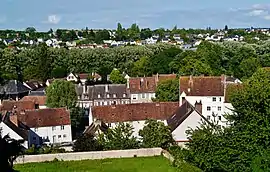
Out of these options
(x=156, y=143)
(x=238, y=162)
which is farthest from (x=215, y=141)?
(x=156, y=143)

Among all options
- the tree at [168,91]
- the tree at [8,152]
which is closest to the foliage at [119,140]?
the tree at [168,91]

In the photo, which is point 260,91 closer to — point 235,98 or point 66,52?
point 235,98

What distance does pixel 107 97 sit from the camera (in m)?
63.9

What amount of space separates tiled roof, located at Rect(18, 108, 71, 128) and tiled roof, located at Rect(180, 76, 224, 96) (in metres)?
11.4

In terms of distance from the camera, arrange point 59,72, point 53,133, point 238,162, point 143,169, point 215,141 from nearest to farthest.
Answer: point 238,162 < point 215,141 < point 143,169 < point 53,133 < point 59,72

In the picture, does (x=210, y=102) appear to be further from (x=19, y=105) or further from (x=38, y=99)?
(x=38, y=99)

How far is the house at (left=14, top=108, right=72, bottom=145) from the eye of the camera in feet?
142

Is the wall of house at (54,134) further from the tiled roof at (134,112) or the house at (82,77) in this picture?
the house at (82,77)

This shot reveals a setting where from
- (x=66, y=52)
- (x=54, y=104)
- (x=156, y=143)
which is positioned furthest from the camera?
(x=66, y=52)

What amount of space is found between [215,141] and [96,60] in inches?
2684

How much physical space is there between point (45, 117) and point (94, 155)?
1039cm

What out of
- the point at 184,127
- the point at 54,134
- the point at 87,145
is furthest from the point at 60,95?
the point at 184,127

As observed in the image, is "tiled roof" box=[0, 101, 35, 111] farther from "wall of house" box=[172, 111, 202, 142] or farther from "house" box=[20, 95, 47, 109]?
"wall of house" box=[172, 111, 202, 142]

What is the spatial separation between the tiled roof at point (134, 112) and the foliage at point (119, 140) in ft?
22.4
